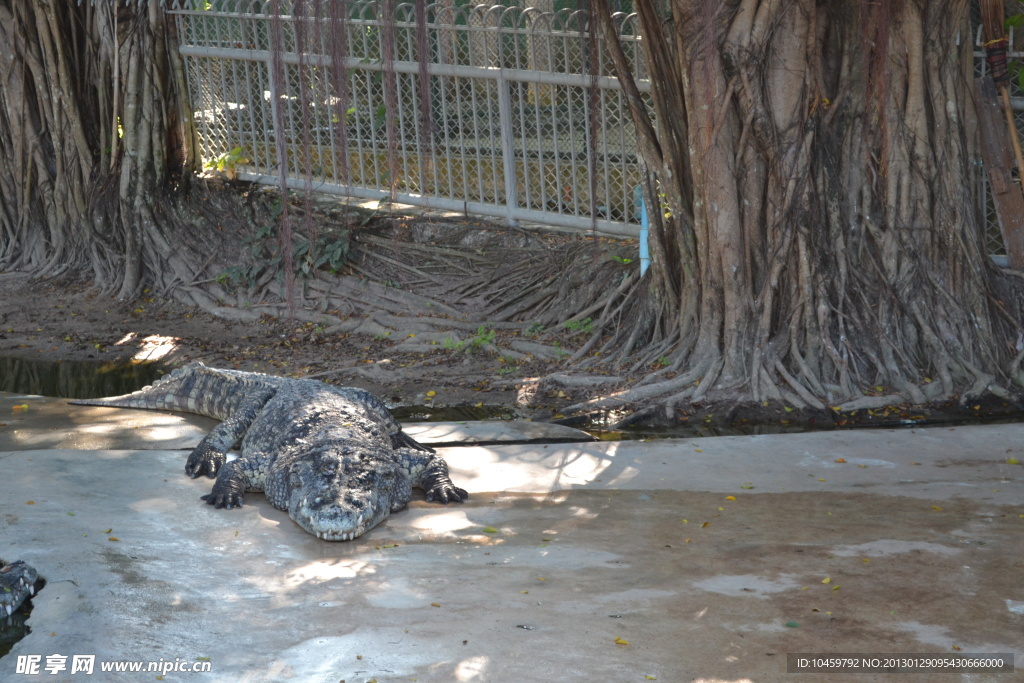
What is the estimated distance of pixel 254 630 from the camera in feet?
10.9

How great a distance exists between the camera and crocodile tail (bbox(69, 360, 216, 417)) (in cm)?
641

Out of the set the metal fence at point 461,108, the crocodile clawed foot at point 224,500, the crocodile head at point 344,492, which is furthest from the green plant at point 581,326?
the crocodile clawed foot at point 224,500

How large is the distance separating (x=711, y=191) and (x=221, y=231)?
5351mm

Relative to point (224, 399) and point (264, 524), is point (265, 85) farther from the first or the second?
point (264, 524)

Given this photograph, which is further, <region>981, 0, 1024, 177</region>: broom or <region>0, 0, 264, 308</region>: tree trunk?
<region>0, 0, 264, 308</region>: tree trunk

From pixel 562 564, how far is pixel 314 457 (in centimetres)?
144

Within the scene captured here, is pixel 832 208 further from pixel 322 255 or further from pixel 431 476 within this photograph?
pixel 322 255

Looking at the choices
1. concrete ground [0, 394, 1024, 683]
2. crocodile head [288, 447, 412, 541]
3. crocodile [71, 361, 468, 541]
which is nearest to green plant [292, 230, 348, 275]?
crocodile [71, 361, 468, 541]

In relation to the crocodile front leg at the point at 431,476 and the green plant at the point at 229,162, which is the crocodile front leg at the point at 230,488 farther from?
the green plant at the point at 229,162

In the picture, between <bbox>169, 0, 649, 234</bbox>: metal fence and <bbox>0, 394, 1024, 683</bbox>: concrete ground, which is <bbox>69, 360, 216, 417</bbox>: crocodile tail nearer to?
<bbox>0, 394, 1024, 683</bbox>: concrete ground

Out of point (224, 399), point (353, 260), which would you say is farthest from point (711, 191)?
point (353, 260)

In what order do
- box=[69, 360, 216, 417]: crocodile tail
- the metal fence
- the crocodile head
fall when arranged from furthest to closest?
the metal fence, box=[69, 360, 216, 417]: crocodile tail, the crocodile head

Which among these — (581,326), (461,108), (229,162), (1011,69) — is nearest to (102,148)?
(229,162)

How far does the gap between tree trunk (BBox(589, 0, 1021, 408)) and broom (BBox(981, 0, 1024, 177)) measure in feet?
0.79
